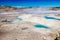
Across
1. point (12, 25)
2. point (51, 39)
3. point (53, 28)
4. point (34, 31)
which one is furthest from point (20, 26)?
point (51, 39)

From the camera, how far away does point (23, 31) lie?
859 centimetres

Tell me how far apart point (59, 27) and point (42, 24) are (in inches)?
53.6

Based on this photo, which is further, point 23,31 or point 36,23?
point 36,23

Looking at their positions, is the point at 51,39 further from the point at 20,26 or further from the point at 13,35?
the point at 20,26

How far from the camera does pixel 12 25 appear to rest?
32.0 ft

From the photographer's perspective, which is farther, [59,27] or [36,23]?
[36,23]

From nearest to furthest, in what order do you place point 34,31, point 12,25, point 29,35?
point 29,35
point 34,31
point 12,25

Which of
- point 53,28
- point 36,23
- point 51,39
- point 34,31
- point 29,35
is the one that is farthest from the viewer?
point 36,23

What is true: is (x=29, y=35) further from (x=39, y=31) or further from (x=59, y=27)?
(x=59, y=27)

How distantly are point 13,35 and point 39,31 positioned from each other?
1.55 meters

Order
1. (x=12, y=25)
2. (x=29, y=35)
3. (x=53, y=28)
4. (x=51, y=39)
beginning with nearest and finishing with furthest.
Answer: (x=51, y=39)
(x=29, y=35)
(x=53, y=28)
(x=12, y=25)

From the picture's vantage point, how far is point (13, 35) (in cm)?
803

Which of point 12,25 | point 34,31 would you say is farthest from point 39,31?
point 12,25

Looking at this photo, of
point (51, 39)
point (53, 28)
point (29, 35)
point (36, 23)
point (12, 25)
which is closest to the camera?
point (51, 39)
